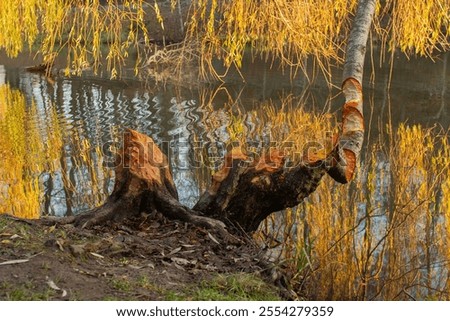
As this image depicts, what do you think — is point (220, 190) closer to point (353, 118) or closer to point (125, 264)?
point (353, 118)

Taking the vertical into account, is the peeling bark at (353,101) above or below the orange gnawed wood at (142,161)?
above

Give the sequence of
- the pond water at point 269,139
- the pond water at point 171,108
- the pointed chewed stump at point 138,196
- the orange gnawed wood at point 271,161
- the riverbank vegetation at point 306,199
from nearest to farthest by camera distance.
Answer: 1. the riverbank vegetation at point 306,199
2. the pointed chewed stump at point 138,196
3. the orange gnawed wood at point 271,161
4. the pond water at point 269,139
5. the pond water at point 171,108

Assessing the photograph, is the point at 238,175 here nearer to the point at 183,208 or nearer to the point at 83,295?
the point at 183,208

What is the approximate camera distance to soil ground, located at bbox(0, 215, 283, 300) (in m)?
2.49

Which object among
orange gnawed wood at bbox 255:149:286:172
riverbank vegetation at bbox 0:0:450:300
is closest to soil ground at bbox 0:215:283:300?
riverbank vegetation at bbox 0:0:450:300

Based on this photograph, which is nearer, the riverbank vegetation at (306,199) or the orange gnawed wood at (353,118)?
the riverbank vegetation at (306,199)

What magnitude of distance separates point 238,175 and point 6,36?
2030 mm

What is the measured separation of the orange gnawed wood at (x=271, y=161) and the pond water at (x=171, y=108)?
3.49 feet

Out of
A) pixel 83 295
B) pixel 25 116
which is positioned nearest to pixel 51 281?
pixel 83 295

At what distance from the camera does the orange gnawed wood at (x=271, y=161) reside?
12.3 feet

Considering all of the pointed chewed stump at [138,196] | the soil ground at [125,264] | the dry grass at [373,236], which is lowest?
the dry grass at [373,236]

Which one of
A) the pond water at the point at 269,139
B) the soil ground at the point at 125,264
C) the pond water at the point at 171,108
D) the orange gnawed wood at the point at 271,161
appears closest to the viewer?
the soil ground at the point at 125,264

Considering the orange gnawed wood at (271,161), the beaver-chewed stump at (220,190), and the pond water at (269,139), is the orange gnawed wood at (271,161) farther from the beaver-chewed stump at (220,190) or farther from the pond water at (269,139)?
the pond water at (269,139)

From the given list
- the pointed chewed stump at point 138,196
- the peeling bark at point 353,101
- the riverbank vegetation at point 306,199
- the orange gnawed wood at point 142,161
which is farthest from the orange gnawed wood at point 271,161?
the orange gnawed wood at point 142,161
